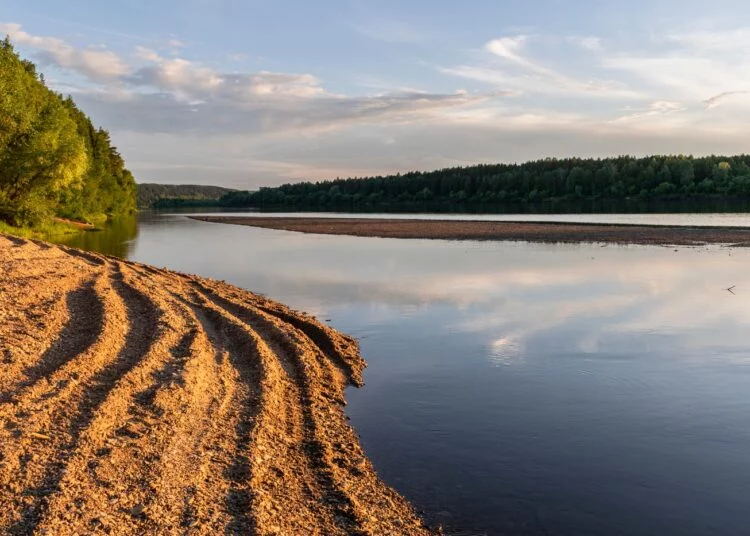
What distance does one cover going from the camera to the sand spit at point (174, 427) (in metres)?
6.10

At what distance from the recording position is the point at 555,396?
1116cm

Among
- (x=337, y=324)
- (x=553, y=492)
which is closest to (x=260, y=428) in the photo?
(x=553, y=492)

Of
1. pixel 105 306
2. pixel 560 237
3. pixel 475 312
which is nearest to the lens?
pixel 105 306

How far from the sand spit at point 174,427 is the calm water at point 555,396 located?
0.88m

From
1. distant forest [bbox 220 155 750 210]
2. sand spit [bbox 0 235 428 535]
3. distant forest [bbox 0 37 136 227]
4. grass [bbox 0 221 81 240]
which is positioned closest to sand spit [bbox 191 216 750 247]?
grass [bbox 0 221 81 240]

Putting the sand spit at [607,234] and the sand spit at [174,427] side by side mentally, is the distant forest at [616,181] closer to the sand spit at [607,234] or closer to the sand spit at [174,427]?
the sand spit at [607,234]

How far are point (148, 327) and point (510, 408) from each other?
7.99 meters

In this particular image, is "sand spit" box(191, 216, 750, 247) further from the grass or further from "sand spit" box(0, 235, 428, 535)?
"sand spit" box(0, 235, 428, 535)

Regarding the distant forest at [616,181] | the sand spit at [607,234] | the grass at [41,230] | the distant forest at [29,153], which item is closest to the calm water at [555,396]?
the sand spit at [607,234]

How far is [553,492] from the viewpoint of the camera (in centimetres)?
755

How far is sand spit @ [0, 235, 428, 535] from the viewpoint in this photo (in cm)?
610

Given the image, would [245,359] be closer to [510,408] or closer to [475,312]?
[510,408]

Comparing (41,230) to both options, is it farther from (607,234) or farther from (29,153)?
(607,234)

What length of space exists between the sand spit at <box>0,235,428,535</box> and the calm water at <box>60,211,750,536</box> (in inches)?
34.5
